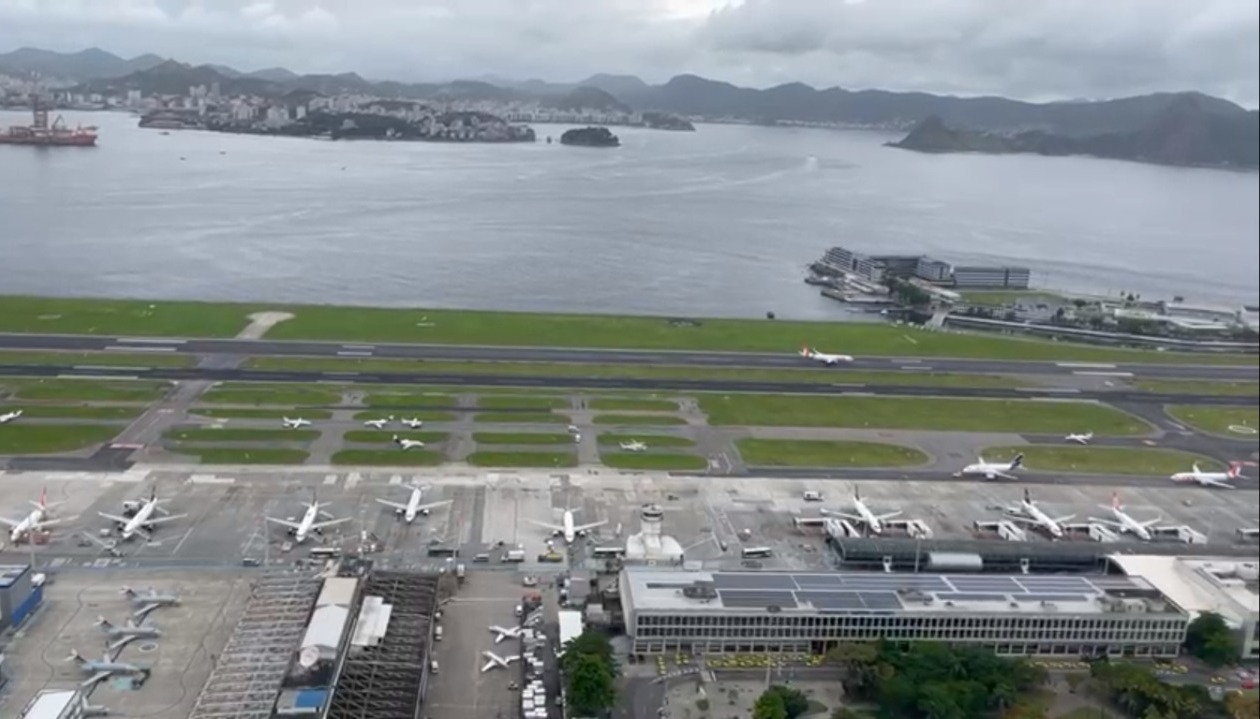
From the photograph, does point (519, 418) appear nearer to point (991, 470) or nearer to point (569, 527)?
point (569, 527)

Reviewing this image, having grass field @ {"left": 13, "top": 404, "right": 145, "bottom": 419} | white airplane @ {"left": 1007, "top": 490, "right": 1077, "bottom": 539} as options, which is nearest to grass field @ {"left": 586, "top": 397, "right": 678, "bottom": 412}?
white airplane @ {"left": 1007, "top": 490, "right": 1077, "bottom": 539}

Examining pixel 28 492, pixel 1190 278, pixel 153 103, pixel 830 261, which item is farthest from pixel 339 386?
pixel 1190 278

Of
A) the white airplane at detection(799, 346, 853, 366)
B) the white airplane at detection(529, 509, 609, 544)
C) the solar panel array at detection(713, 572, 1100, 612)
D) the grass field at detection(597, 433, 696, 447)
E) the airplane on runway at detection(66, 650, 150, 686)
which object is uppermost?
the solar panel array at detection(713, 572, 1100, 612)

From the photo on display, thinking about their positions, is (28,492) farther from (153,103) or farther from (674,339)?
(153,103)

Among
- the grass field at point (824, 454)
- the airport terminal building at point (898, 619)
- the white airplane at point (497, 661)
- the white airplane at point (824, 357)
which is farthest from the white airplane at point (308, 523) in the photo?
the white airplane at point (824, 357)

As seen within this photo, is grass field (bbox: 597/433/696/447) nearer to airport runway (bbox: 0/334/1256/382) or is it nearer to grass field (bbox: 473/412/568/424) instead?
grass field (bbox: 473/412/568/424)

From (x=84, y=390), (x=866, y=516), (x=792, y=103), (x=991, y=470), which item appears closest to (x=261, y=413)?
(x=84, y=390)

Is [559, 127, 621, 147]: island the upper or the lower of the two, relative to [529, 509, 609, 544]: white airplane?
upper
